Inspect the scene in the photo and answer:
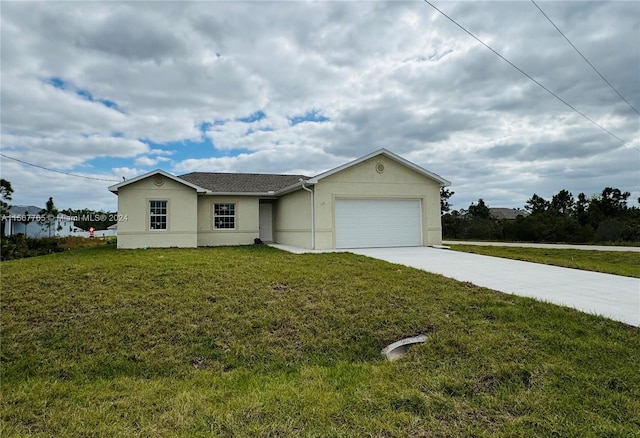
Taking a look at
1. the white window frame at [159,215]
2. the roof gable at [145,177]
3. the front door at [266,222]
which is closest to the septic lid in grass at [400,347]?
the roof gable at [145,177]

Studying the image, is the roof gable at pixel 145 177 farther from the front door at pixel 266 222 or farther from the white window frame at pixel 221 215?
the front door at pixel 266 222

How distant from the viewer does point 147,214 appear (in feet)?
52.0

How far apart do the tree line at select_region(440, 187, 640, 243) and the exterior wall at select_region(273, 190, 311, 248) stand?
16331 mm

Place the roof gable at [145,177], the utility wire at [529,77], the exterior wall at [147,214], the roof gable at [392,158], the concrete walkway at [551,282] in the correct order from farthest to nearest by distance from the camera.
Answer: the exterior wall at [147,214]
the roof gable at [145,177]
the roof gable at [392,158]
the utility wire at [529,77]
the concrete walkway at [551,282]

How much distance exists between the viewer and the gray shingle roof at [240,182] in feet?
60.1

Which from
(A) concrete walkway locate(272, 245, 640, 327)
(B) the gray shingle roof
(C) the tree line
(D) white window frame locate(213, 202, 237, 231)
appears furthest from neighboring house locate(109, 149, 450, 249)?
(C) the tree line

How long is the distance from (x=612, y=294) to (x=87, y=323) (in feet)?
30.1

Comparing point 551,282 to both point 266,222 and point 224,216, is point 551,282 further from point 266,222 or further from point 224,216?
point 266,222

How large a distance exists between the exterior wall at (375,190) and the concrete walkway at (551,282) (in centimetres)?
383

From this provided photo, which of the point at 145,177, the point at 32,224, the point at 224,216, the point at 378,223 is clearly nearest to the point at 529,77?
the point at 378,223

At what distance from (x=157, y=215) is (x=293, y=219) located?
19.9 feet

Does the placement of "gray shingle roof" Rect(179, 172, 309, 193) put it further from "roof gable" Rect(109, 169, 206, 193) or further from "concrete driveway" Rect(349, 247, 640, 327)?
"concrete driveway" Rect(349, 247, 640, 327)

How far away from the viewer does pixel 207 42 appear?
1070 cm

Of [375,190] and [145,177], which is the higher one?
[145,177]
